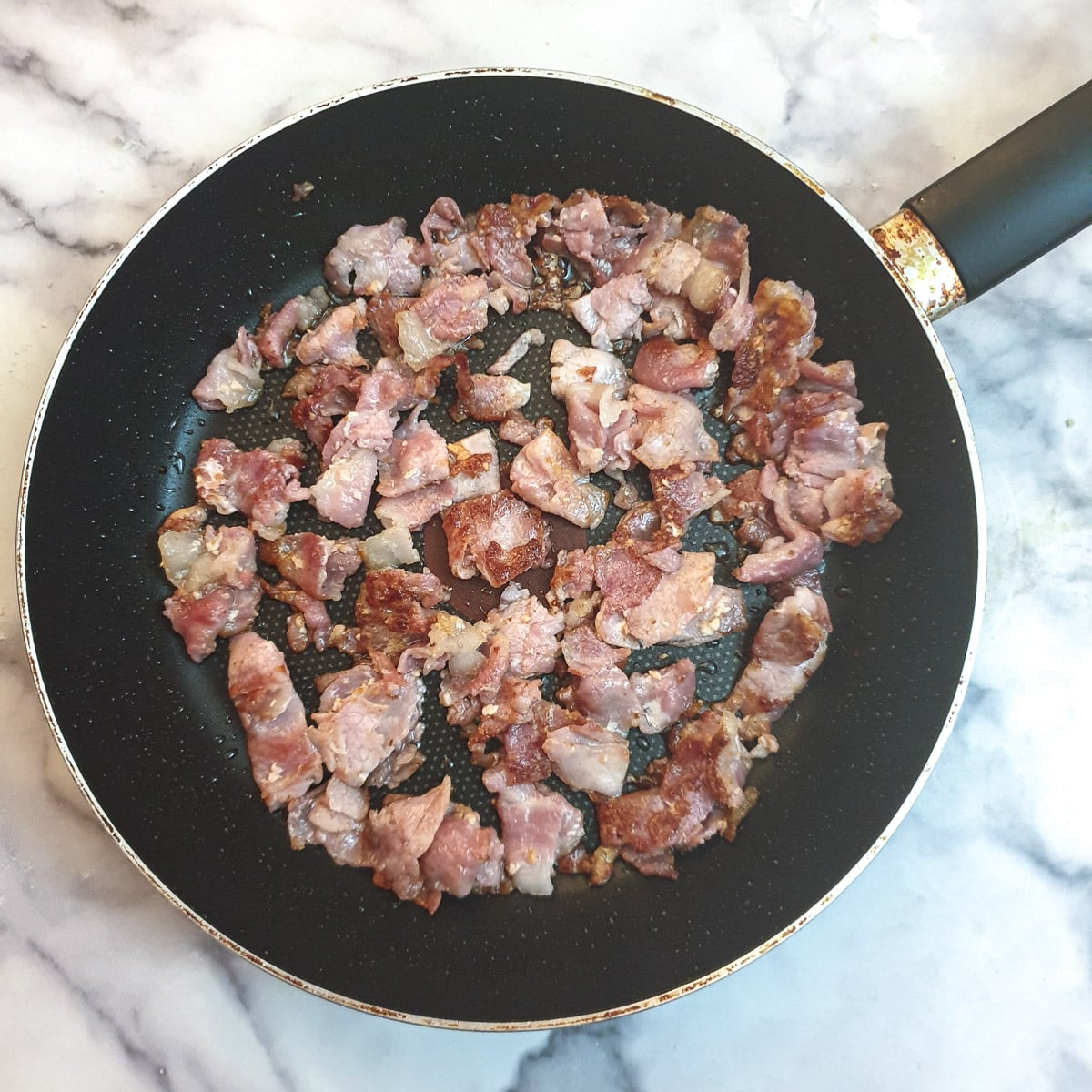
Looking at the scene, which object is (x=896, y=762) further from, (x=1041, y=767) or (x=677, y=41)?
(x=677, y=41)

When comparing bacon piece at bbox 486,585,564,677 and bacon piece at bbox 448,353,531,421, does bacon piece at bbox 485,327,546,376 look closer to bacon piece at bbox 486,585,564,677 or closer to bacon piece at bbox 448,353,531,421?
bacon piece at bbox 448,353,531,421

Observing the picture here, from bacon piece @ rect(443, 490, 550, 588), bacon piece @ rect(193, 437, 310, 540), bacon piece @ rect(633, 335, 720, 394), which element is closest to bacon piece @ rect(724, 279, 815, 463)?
bacon piece @ rect(633, 335, 720, 394)

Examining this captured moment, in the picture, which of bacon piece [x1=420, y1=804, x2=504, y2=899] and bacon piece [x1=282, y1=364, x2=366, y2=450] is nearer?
bacon piece [x1=420, y1=804, x2=504, y2=899]

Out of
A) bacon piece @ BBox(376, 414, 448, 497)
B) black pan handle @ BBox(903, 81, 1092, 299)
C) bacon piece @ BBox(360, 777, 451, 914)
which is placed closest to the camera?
black pan handle @ BBox(903, 81, 1092, 299)

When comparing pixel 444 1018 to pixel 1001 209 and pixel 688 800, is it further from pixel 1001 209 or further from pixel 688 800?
pixel 1001 209

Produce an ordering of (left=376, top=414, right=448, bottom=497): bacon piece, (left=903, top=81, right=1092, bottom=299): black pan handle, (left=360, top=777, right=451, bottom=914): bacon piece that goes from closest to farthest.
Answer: (left=903, top=81, right=1092, bottom=299): black pan handle → (left=360, top=777, right=451, bottom=914): bacon piece → (left=376, top=414, right=448, bottom=497): bacon piece

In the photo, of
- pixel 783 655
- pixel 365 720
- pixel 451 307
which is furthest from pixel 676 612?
pixel 451 307

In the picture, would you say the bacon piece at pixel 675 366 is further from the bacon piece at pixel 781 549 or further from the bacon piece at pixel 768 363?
the bacon piece at pixel 781 549
